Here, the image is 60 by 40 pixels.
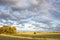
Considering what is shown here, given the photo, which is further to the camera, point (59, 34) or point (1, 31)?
point (1, 31)

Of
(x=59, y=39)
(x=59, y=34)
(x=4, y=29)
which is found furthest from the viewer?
(x=4, y=29)

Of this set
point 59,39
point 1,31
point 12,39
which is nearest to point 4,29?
point 1,31

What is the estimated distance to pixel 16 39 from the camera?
10406 millimetres

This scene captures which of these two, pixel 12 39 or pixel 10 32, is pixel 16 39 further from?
pixel 10 32

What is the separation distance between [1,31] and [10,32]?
91 cm

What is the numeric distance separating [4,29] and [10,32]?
26.5 inches

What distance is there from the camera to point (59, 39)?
10.3 metres

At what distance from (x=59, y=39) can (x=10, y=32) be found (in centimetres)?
613

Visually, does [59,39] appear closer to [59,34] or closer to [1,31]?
[59,34]

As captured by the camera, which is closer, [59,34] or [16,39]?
[16,39]

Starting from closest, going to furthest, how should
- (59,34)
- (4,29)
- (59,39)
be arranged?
(59,39), (59,34), (4,29)

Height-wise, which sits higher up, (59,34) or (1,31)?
(1,31)

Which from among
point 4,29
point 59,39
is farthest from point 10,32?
point 59,39

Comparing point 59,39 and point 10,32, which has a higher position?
point 10,32
